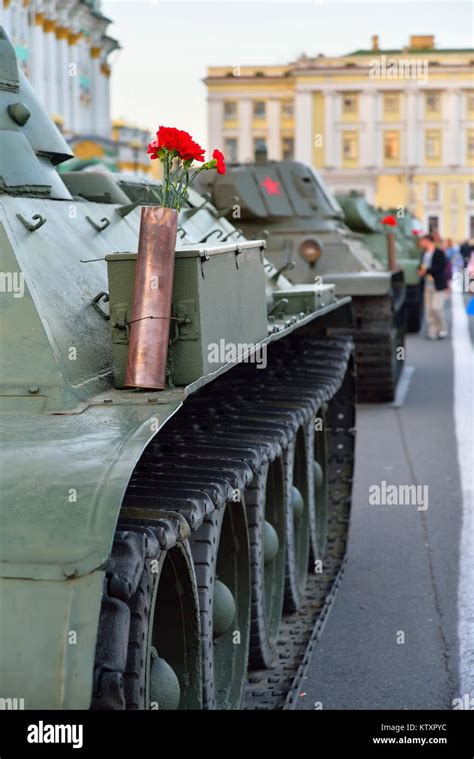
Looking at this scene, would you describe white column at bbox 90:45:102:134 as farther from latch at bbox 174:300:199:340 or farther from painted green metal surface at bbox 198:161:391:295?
latch at bbox 174:300:199:340

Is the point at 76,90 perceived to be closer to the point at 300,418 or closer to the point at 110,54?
the point at 110,54

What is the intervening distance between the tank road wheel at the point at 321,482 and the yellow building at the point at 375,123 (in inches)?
3429

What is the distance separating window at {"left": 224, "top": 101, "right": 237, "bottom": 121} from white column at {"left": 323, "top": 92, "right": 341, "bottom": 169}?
7.37 m

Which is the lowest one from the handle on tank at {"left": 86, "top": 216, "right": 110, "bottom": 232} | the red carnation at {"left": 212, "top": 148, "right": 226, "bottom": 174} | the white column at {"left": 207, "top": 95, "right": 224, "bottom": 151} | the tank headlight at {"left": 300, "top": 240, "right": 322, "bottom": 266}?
the tank headlight at {"left": 300, "top": 240, "right": 322, "bottom": 266}

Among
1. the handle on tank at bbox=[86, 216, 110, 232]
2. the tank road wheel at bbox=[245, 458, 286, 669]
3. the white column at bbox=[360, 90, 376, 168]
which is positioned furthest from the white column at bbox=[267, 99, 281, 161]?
the handle on tank at bbox=[86, 216, 110, 232]

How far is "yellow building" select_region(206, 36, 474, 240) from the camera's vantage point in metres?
95.2

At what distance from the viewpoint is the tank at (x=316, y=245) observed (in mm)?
13914

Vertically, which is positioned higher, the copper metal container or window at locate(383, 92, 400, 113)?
window at locate(383, 92, 400, 113)

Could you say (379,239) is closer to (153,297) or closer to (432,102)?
(153,297)

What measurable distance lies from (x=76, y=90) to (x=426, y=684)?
41564 mm

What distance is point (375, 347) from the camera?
1412 cm

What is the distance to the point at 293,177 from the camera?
48.8 feet

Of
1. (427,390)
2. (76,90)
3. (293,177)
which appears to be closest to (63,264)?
(293,177)

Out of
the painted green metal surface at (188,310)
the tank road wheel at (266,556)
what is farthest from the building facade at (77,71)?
the painted green metal surface at (188,310)
